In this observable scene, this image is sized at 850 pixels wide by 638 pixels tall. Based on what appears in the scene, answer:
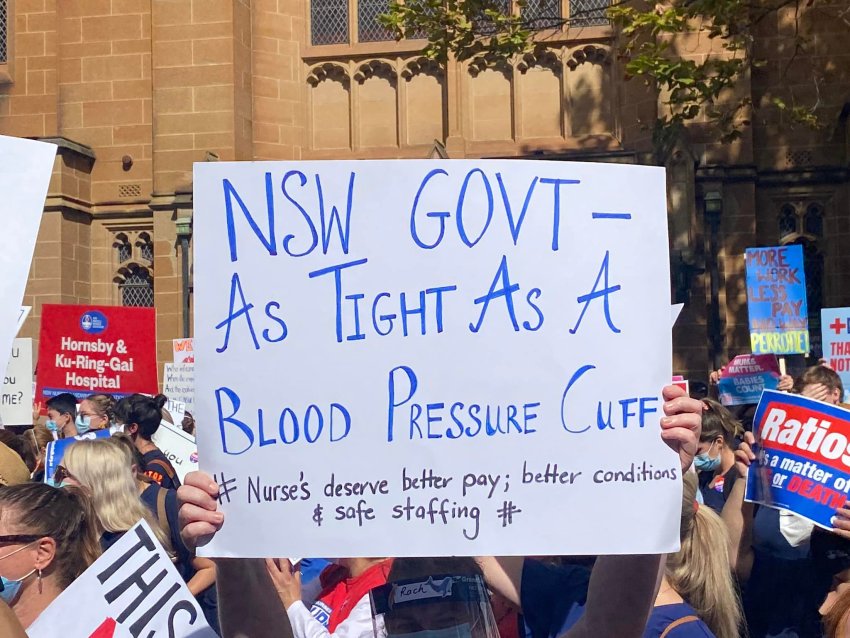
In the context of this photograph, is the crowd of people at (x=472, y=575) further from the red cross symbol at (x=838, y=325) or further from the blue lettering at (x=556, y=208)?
the red cross symbol at (x=838, y=325)

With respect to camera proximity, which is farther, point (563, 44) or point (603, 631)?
point (563, 44)

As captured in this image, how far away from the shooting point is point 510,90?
16531 mm

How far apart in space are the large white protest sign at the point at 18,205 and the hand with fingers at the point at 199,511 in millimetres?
663

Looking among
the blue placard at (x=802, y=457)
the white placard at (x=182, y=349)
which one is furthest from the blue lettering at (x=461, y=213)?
the white placard at (x=182, y=349)

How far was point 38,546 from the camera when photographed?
310 centimetres

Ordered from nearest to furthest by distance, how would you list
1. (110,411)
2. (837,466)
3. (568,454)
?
1. (568,454)
2. (837,466)
3. (110,411)

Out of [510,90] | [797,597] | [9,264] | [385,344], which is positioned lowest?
[797,597]

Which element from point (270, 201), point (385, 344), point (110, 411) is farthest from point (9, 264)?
point (110, 411)

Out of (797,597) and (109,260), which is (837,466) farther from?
(109,260)

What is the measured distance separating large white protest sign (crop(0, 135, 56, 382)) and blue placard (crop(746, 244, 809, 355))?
7.75 m

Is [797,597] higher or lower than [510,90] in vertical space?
lower

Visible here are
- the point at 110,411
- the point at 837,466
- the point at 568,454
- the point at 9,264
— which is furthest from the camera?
the point at 110,411

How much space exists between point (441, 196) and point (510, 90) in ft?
47.5

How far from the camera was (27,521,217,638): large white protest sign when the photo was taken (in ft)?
9.49
